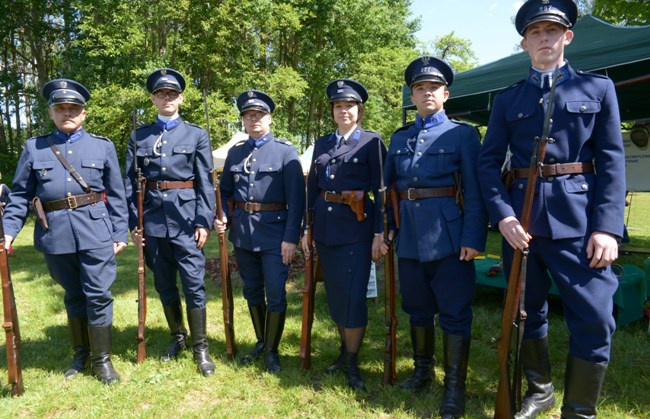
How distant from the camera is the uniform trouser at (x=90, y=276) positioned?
11.7ft

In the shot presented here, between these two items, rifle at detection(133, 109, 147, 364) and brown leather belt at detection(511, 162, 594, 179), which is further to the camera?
rifle at detection(133, 109, 147, 364)

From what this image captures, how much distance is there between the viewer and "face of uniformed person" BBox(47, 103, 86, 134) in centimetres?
355

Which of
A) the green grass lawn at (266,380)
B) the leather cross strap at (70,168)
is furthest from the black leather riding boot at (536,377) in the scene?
the leather cross strap at (70,168)

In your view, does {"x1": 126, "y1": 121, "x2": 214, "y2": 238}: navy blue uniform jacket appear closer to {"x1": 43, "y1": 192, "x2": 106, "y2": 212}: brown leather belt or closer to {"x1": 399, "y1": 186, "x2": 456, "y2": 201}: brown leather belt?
{"x1": 43, "y1": 192, "x2": 106, "y2": 212}: brown leather belt

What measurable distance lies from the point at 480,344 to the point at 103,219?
3.50 m

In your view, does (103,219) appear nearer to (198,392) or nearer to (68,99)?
(68,99)

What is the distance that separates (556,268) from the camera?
251 centimetres

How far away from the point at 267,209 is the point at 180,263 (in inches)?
34.5

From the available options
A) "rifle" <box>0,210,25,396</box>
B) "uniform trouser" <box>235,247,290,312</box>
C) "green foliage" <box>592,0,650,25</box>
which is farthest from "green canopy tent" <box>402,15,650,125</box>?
A: "rifle" <box>0,210,25,396</box>

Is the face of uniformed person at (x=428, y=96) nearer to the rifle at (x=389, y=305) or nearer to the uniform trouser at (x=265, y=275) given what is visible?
the rifle at (x=389, y=305)

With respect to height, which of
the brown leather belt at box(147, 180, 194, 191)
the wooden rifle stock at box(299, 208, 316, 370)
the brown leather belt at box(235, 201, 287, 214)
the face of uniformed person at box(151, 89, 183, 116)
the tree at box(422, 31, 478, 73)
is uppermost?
the tree at box(422, 31, 478, 73)

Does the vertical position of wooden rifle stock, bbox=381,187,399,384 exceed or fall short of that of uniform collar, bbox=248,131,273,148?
it falls short

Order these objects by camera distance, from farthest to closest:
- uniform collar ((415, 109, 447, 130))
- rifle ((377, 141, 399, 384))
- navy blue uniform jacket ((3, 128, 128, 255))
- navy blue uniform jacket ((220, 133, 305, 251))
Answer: navy blue uniform jacket ((220, 133, 305, 251)) < navy blue uniform jacket ((3, 128, 128, 255)) < rifle ((377, 141, 399, 384)) < uniform collar ((415, 109, 447, 130))

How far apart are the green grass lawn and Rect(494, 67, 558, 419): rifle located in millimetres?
466
